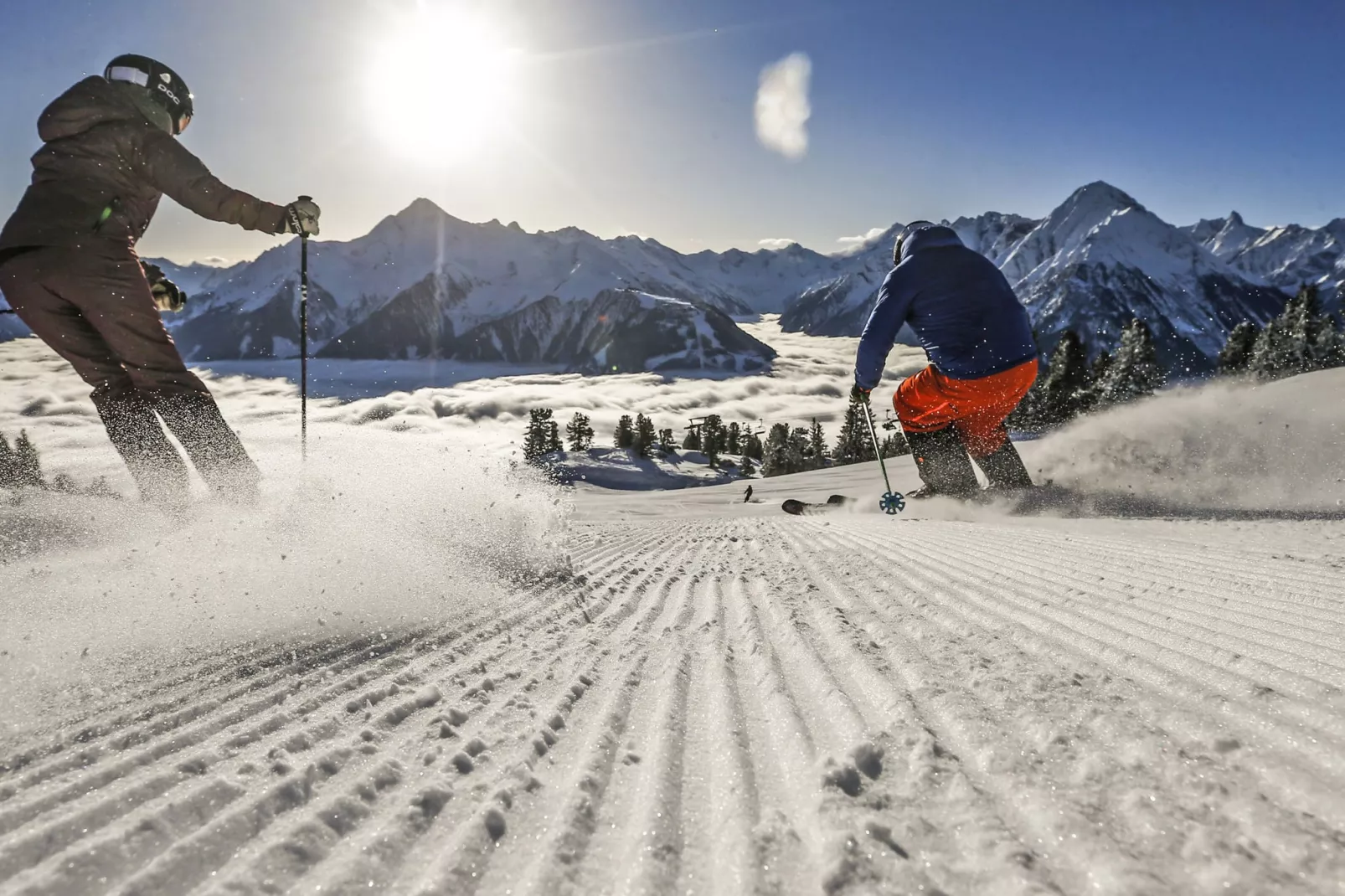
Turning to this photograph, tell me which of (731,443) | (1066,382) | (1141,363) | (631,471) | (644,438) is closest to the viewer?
(1141,363)

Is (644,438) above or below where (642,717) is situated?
below

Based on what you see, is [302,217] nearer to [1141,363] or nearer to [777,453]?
[1141,363]

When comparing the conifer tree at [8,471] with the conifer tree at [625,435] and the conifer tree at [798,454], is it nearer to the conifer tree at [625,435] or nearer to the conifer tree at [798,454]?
the conifer tree at [798,454]

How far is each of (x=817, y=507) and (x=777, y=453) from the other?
70071 millimetres

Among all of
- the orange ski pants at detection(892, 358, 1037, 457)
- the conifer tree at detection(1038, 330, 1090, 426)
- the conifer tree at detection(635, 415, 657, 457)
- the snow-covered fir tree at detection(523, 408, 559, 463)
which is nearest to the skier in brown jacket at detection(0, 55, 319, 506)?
the orange ski pants at detection(892, 358, 1037, 457)

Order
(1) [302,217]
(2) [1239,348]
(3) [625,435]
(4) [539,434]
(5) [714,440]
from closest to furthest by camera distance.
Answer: (1) [302,217] < (2) [1239,348] < (4) [539,434] < (3) [625,435] < (5) [714,440]

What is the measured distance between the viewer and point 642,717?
205 centimetres

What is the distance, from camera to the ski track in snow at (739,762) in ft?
4.00

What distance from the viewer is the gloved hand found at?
4.92 m

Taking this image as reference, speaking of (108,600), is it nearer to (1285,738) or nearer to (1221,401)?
(1285,738)

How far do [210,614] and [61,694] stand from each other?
810 mm

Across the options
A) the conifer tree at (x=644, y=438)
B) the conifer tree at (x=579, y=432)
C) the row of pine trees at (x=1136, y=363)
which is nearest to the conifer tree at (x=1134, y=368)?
the row of pine trees at (x=1136, y=363)

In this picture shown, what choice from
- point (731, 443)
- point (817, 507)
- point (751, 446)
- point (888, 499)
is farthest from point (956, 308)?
point (731, 443)

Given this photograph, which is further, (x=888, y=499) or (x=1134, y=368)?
(x=1134, y=368)
